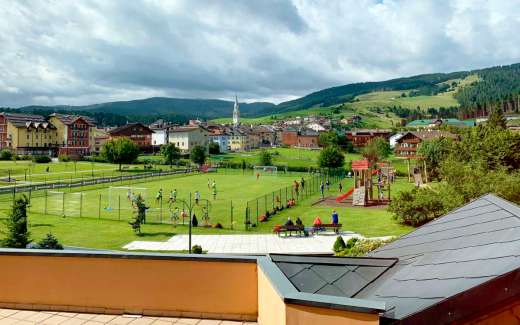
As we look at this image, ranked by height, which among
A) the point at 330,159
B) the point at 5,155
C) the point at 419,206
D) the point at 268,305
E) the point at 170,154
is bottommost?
the point at 419,206

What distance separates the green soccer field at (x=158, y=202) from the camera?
108 ft

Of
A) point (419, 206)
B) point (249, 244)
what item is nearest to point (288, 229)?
point (249, 244)

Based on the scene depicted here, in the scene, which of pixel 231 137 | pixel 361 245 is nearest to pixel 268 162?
pixel 231 137

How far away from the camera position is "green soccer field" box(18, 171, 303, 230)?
32.9 metres

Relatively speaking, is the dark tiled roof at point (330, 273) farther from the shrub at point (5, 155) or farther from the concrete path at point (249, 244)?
the shrub at point (5, 155)

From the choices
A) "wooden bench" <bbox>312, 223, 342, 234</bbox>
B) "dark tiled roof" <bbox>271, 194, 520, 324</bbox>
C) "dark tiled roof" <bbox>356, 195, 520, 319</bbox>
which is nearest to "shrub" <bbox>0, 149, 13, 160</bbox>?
"wooden bench" <bbox>312, 223, 342, 234</bbox>

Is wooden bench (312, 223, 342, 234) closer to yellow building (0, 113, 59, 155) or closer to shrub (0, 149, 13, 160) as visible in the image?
shrub (0, 149, 13, 160)

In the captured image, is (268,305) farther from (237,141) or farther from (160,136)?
(237,141)

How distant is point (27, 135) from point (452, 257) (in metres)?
107

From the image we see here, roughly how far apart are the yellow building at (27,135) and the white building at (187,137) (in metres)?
30.7

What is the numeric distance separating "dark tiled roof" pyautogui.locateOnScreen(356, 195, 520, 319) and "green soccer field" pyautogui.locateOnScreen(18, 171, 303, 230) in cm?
2014

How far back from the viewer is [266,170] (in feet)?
261

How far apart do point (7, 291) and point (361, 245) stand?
556 inches

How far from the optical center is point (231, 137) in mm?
144375
